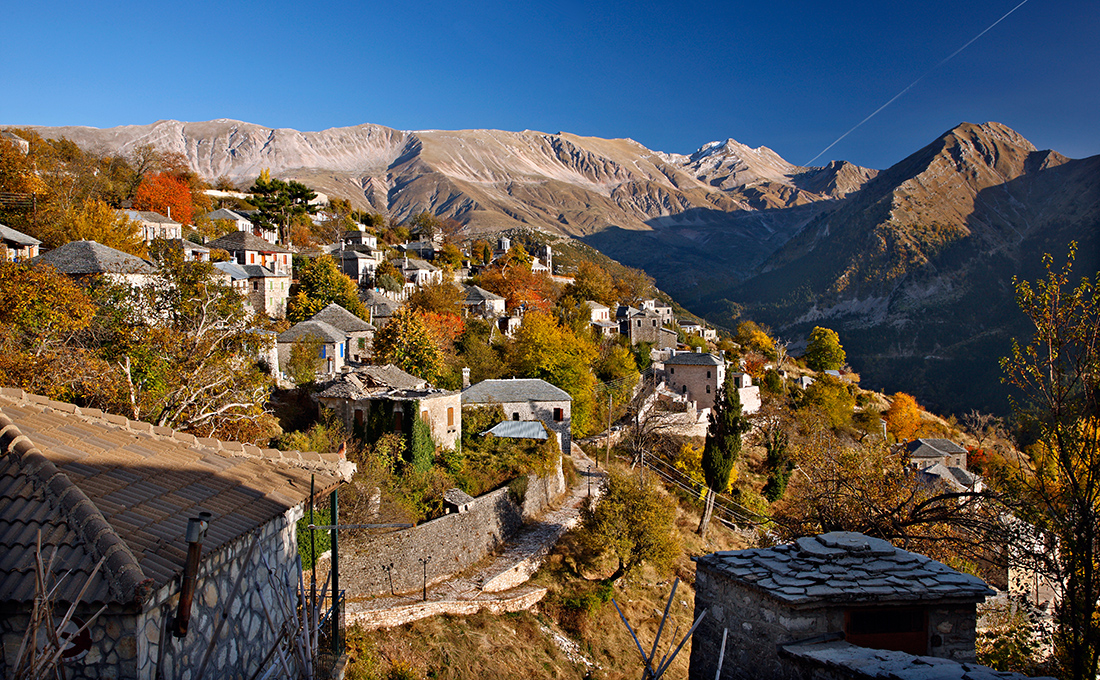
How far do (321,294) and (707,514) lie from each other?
2698 centimetres

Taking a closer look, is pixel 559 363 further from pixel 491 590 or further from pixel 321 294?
pixel 491 590

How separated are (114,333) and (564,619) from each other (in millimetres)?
17118

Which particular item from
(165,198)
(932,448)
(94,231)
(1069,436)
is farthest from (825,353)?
(1069,436)

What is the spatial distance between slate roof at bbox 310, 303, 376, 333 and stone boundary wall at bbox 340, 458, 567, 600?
14.9m

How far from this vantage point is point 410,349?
3322cm

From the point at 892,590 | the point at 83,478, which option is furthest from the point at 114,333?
the point at 892,590

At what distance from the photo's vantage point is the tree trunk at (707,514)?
1232 inches

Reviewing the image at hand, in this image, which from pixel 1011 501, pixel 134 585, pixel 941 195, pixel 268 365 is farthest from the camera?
pixel 941 195

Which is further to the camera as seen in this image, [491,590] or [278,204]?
[278,204]

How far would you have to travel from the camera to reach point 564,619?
69.8ft

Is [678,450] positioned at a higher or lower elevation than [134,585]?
lower

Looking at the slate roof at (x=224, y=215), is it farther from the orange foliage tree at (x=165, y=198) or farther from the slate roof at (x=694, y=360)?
the slate roof at (x=694, y=360)

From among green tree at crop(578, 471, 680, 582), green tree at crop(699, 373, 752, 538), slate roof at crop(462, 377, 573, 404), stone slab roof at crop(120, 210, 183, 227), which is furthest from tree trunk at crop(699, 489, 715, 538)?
stone slab roof at crop(120, 210, 183, 227)

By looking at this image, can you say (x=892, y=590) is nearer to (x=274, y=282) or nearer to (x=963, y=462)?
(x=274, y=282)
